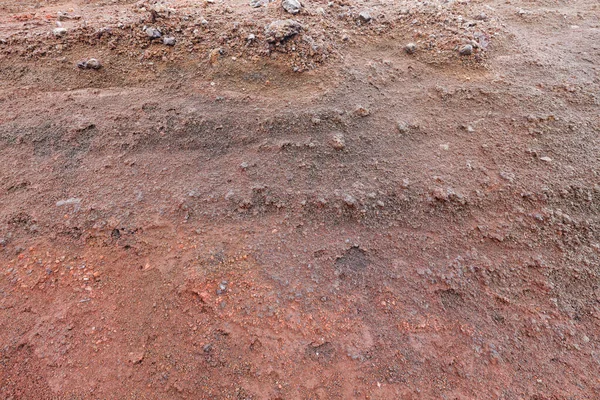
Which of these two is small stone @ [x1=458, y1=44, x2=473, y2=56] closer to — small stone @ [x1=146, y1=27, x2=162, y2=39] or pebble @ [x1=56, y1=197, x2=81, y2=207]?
small stone @ [x1=146, y1=27, x2=162, y2=39]

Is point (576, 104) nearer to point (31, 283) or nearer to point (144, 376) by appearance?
point (144, 376)

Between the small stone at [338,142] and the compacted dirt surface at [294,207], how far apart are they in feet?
0.10

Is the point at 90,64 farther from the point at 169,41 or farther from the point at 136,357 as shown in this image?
the point at 136,357

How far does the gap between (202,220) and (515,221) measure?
1952 mm

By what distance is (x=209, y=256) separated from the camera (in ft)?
6.62

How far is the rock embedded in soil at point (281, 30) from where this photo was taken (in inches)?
112

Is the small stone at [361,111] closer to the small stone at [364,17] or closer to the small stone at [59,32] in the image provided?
the small stone at [364,17]

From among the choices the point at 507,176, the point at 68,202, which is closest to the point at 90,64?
the point at 68,202

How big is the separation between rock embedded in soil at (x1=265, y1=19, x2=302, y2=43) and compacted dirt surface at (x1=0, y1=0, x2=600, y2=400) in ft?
0.05

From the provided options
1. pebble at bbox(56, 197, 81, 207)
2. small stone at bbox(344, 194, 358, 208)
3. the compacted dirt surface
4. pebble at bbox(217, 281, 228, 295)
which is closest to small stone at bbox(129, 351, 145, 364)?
the compacted dirt surface

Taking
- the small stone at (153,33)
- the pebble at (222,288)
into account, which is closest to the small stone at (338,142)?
the pebble at (222,288)

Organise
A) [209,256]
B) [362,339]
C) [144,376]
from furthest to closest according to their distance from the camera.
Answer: [209,256], [362,339], [144,376]

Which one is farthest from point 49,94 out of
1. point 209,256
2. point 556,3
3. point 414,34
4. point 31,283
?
point 556,3

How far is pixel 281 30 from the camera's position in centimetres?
284
